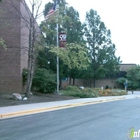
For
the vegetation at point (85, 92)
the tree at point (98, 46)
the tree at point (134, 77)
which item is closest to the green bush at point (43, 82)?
the vegetation at point (85, 92)

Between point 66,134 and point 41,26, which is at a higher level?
point 41,26

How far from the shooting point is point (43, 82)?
25500 millimetres

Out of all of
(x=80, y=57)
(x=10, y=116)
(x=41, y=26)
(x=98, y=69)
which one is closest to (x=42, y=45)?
(x=41, y=26)

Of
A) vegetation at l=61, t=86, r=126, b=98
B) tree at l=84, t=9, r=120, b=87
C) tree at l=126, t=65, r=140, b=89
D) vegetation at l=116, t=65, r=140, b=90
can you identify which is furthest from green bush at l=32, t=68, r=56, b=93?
A: tree at l=126, t=65, r=140, b=89

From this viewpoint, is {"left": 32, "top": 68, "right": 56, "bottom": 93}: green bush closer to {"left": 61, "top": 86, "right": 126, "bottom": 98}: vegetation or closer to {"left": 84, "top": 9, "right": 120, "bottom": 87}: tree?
{"left": 61, "top": 86, "right": 126, "bottom": 98}: vegetation

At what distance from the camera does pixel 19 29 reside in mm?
25234

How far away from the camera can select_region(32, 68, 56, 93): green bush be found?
25.6 metres

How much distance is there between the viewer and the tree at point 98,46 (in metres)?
42.9

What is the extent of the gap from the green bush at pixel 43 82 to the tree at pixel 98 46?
16.7m

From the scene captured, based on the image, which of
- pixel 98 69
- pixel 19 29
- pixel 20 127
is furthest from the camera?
pixel 98 69

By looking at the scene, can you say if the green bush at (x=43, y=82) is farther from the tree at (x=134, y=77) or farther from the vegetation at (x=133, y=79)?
the tree at (x=134, y=77)

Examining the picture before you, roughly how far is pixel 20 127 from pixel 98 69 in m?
32.8

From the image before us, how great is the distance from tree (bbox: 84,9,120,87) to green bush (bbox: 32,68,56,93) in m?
16.7

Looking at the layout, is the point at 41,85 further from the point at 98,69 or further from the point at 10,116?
the point at 98,69
